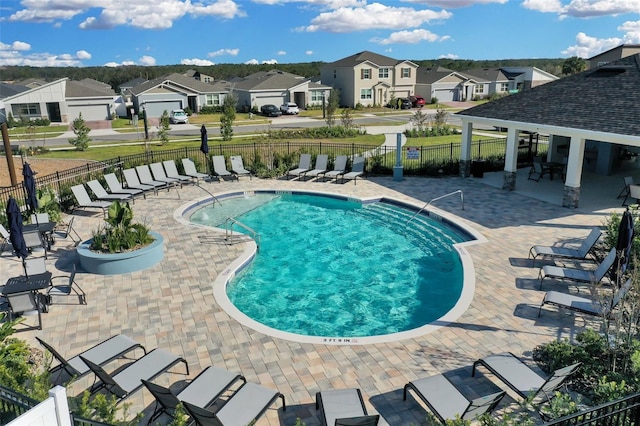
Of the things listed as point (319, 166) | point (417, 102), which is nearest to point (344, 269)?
point (319, 166)

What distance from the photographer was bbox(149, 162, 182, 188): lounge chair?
2109 centimetres

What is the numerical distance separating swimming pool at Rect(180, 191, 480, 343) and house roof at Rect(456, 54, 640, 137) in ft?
19.5

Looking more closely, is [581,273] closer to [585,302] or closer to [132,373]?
[585,302]

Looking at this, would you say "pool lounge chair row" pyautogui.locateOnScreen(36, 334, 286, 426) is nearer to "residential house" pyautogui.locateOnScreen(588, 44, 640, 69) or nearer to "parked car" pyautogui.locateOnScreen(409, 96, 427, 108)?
"residential house" pyautogui.locateOnScreen(588, 44, 640, 69)

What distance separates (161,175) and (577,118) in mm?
16640

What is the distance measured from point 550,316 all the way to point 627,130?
8922 millimetres

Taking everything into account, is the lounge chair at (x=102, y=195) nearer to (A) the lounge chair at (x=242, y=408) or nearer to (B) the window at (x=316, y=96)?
(A) the lounge chair at (x=242, y=408)

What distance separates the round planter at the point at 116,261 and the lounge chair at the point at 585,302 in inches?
377

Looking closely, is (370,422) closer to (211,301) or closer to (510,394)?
(510,394)

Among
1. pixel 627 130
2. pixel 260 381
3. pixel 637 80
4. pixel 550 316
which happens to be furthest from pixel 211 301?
pixel 637 80

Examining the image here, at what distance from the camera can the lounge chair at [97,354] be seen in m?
8.02

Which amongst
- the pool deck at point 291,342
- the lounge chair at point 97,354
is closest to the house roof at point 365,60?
the pool deck at point 291,342

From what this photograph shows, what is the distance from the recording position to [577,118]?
17.8 metres

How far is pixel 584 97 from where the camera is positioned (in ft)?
63.7
